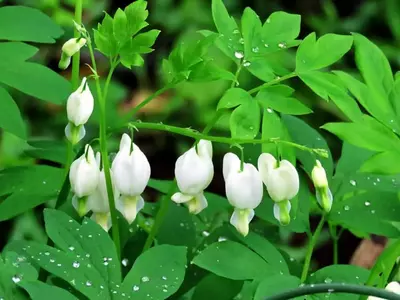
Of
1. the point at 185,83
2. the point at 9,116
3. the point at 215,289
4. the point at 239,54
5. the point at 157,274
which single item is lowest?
the point at 185,83

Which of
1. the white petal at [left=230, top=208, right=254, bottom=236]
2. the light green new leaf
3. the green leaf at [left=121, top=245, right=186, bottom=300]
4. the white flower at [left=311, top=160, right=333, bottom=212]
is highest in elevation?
the light green new leaf

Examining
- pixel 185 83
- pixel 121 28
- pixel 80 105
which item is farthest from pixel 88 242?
pixel 185 83

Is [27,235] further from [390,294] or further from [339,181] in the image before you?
[390,294]

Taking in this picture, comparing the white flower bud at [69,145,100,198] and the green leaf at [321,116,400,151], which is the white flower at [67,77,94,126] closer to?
the white flower bud at [69,145,100,198]

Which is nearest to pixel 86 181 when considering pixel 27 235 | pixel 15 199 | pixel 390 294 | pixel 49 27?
pixel 15 199

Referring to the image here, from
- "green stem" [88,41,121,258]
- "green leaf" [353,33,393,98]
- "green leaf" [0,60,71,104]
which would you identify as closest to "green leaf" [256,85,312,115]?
"green leaf" [353,33,393,98]

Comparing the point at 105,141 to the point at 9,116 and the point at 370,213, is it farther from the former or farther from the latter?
the point at 370,213
